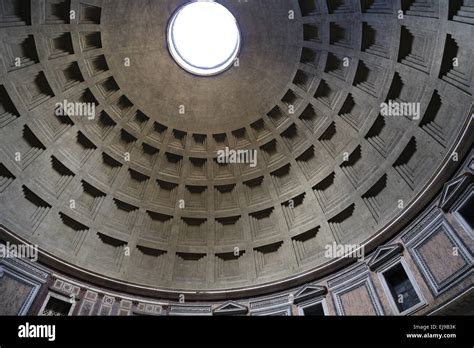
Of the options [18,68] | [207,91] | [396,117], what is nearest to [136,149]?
[207,91]

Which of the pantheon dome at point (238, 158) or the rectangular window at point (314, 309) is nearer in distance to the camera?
the pantheon dome at point (238, 158)

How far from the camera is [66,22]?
20344 millimetres

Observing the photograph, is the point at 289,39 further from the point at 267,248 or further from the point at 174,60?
the point at 267,248

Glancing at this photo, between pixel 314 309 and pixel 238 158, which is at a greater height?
pixel 238 158

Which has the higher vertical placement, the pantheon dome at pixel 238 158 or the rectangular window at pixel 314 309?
the pantheon dome at pixel 238 158

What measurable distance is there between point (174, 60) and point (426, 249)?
17809 mm

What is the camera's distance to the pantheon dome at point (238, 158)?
16656 millimetres

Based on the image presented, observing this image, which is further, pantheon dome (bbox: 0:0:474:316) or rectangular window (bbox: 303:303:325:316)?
rectangular window (bbox: 303:303:325:316)

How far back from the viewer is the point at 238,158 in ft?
82.9

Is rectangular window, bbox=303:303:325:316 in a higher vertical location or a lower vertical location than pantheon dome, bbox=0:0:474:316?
lower

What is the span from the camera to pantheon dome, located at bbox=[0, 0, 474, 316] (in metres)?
16.7

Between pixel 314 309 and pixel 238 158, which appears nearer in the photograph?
pixel 314 309
